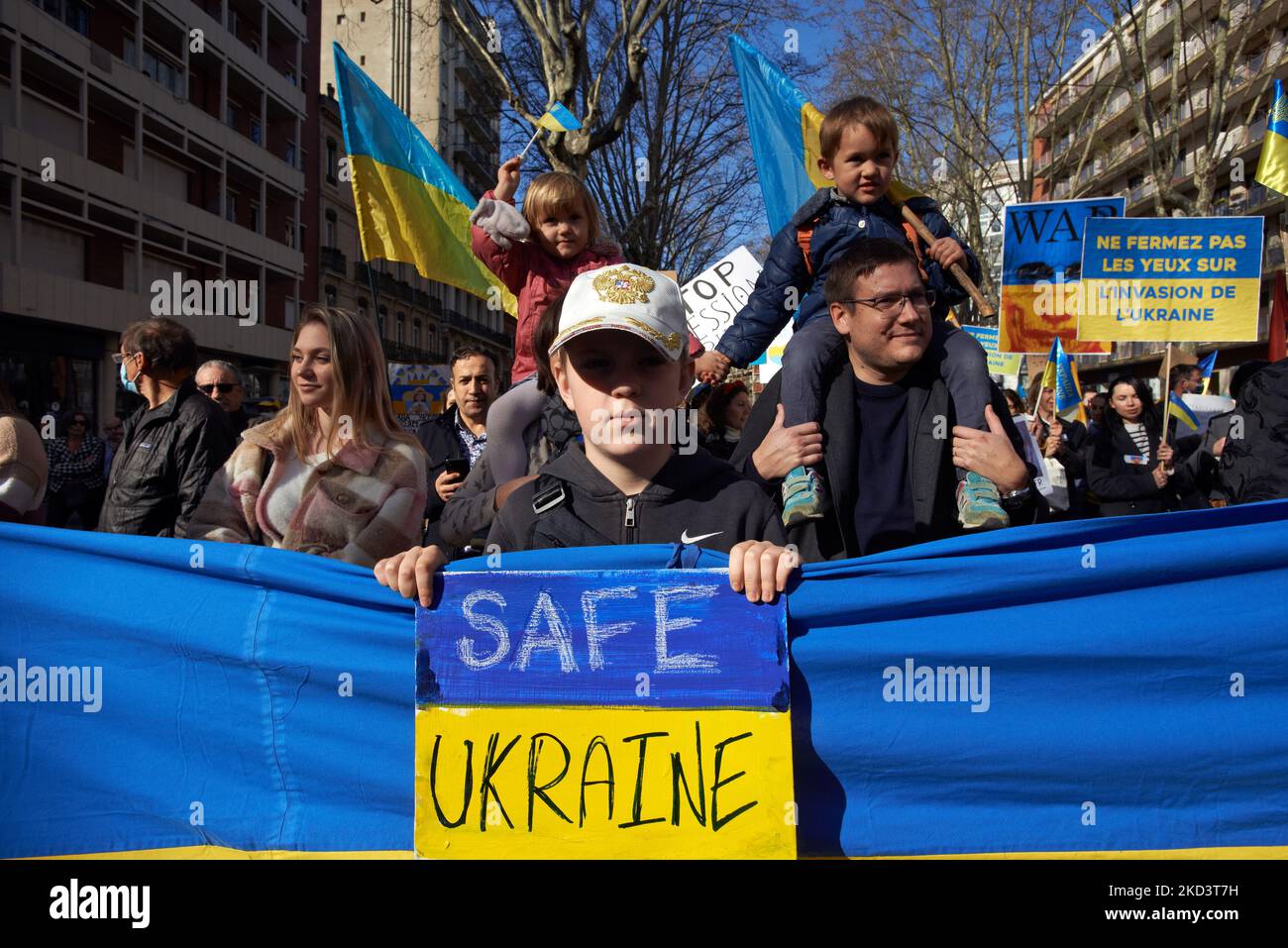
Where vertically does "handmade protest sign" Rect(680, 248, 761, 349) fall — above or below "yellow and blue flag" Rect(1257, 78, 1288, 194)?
below

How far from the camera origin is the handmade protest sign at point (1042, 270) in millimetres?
8258

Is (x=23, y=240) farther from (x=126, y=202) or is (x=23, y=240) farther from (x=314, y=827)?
(x=314, y=827)

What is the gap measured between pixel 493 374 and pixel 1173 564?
4176 mm

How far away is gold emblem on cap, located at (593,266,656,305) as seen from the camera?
247 cm

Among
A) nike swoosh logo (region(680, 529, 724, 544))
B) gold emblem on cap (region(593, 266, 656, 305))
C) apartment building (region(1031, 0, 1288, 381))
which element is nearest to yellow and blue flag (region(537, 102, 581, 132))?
gold emblem on cap (region(593, 266, 656, 305))

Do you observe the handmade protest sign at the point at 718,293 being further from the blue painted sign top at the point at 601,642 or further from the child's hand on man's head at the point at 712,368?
the blue painted sign top at the point at 601,642

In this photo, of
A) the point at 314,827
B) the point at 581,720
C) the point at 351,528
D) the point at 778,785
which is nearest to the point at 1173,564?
the point at 778,785

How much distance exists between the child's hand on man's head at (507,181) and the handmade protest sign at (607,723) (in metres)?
2.67

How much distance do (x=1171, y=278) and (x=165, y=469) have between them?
658cm

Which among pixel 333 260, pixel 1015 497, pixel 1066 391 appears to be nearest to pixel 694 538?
pixel 1015 497

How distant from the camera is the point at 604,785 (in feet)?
7.03

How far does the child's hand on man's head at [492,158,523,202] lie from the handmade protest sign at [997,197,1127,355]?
15.6 ft

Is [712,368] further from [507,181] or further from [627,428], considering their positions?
[507,181]

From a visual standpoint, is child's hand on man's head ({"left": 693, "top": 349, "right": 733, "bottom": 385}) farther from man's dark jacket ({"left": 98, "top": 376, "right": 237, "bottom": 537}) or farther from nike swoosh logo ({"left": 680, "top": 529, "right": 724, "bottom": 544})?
man's dark jacket ({"left": 98, "top": 376, "right": 237, "bottom": 537})
